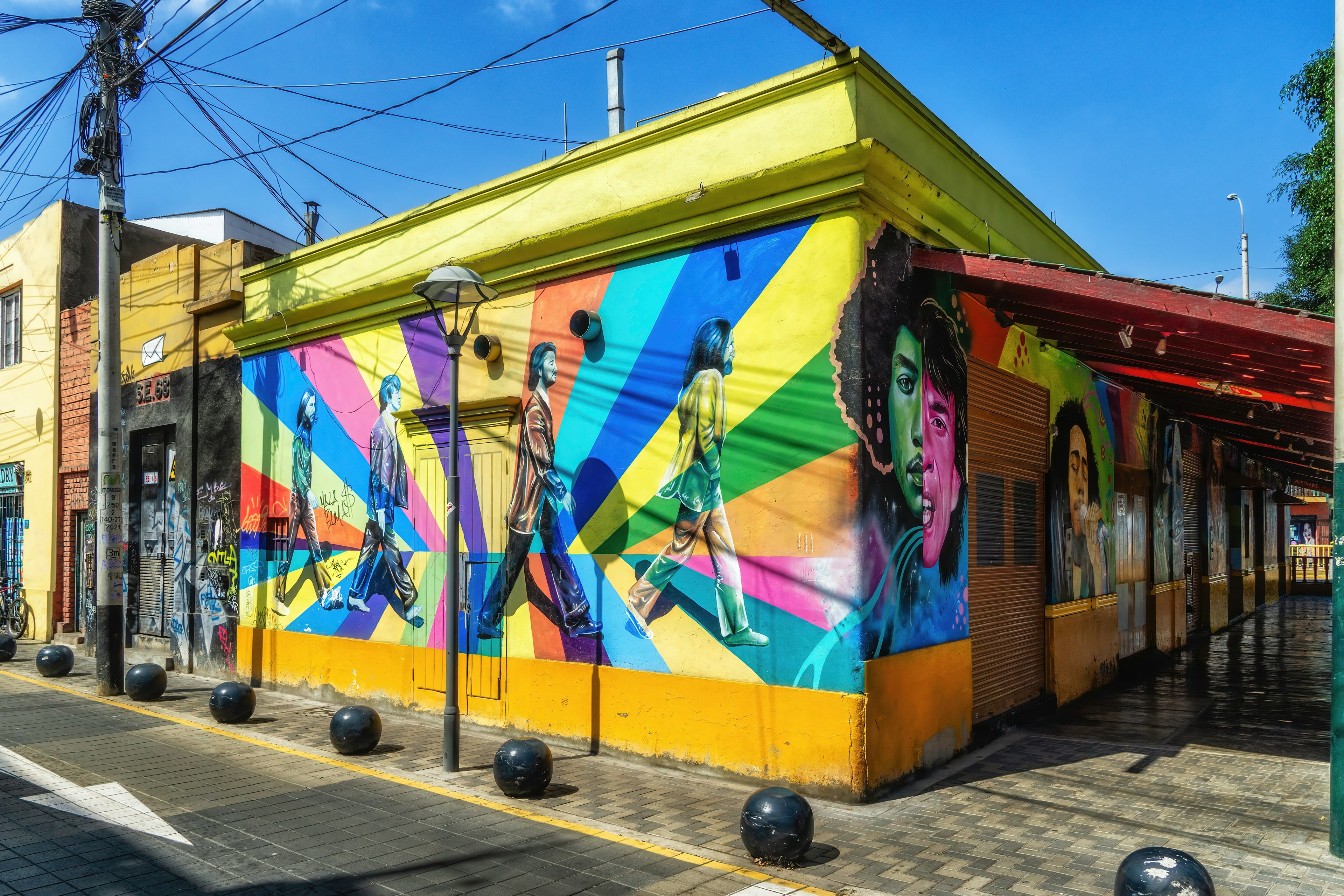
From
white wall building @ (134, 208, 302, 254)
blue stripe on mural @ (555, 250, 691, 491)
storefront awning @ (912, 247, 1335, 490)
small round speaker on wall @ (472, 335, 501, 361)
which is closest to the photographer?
storefront awning @ (912, 247, 1335, 490)

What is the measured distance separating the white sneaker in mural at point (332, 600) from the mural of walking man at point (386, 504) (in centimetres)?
14

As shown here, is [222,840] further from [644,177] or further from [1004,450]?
[1004,450]

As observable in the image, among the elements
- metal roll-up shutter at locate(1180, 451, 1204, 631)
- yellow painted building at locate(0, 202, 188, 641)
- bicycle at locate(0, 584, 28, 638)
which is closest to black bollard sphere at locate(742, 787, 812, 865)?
metal roll-up shutter at locate(1180, 451, 1204, 631)

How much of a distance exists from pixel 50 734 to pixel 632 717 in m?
6.16

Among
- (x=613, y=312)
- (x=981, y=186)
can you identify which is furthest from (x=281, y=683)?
(x=981, y=186)

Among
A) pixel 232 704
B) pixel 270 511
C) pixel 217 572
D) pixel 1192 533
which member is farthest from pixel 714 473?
pixel 1192 533

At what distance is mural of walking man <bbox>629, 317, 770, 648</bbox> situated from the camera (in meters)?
7.60

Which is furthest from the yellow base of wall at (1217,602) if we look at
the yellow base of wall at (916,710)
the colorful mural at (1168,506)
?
the yellow base of wall at (916,710)

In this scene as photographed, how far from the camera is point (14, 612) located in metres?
17.8

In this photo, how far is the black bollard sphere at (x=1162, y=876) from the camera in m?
4.16

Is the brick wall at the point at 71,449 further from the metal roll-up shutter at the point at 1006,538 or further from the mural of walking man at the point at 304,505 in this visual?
the metal roll-up shutter at the point at 1006,538

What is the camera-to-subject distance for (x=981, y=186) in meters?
9.41

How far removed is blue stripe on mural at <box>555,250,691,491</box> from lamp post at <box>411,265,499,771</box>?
124 cm

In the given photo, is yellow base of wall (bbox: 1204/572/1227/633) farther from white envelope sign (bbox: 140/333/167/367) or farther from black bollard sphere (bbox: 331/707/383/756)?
white envelope sign (bbox: 140/333/167/367)
